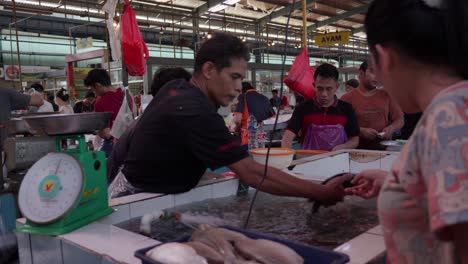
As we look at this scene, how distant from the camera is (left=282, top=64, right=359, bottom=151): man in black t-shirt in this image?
2.98 m

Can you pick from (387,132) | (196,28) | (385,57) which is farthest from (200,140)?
(196,28)

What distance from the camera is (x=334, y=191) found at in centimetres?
150

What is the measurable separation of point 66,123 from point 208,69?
2.39 ft

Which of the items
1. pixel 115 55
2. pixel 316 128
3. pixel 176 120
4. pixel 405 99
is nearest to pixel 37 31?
pixel 115 55

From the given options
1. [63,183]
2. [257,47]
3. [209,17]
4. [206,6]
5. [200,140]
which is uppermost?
[206,6]

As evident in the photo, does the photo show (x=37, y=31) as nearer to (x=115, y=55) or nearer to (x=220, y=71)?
(x=115, y=55)

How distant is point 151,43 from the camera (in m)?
12.7

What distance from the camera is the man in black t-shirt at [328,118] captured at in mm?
2982

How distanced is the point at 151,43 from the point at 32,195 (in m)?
12.0

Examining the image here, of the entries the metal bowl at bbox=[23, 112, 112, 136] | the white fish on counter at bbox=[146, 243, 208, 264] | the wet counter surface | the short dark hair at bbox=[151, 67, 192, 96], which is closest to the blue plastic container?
the white fish on counter at bbox=[146, 243, 208, 264]

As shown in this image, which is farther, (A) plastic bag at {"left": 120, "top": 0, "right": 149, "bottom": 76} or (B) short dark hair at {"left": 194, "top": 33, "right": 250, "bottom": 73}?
(A) plastic bag at {"left": 120, "top": 0, "right": 149, "bottom": 76}

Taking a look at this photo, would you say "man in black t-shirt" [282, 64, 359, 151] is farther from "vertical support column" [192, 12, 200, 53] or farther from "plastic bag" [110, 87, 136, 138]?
"vertical support column" [192, 12, 200, 53]

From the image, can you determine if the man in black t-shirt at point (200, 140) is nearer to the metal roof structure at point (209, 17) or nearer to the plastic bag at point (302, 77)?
the plastic bag at point (302, 77)

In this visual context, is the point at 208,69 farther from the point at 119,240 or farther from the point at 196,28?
the point at 196,28
